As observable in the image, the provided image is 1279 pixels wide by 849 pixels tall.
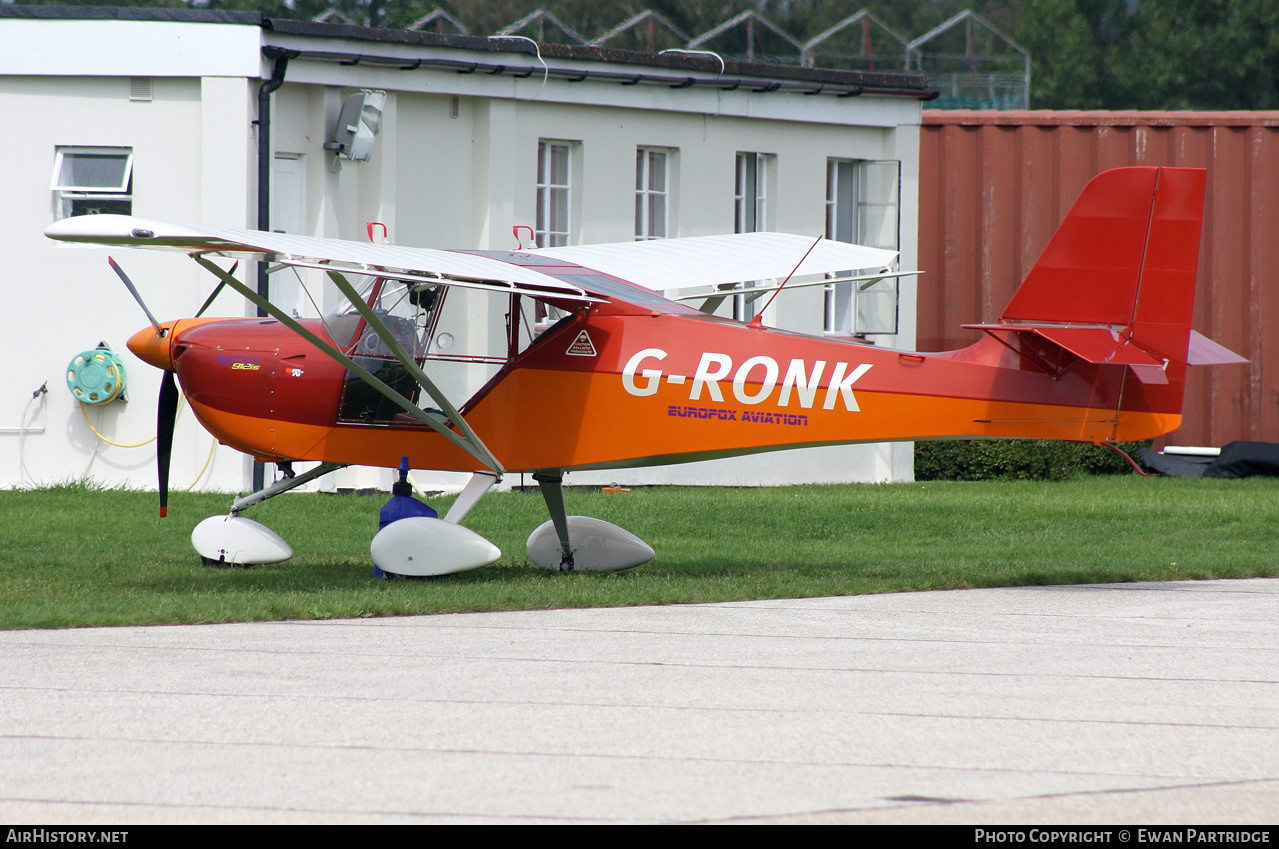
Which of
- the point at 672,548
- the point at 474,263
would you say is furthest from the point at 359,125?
the point at 474,263

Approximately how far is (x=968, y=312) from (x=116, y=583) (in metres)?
14.3

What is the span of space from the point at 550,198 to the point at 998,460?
6819mm

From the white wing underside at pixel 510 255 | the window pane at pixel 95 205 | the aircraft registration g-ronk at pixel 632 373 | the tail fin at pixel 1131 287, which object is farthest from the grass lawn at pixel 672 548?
the window pane at pixel 95 205

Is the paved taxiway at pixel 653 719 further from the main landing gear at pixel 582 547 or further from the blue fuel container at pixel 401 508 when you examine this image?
the main landing gear at pixel 582 547

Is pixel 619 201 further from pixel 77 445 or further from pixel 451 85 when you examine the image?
pixel 77 445

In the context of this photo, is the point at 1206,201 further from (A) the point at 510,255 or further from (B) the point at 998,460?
(A) the point at 510,255

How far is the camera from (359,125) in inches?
605

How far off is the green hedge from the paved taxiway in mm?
10512

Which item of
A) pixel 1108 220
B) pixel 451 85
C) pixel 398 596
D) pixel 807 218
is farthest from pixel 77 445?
pixel 1108 220

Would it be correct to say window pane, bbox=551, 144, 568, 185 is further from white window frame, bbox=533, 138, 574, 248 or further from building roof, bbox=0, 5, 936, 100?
building roof, bbox=0, 5, 936, 100

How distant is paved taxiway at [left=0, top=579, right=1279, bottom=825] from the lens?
4.45m

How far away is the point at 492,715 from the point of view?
5691 mm

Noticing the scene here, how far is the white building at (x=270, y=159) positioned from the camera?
49.5ft

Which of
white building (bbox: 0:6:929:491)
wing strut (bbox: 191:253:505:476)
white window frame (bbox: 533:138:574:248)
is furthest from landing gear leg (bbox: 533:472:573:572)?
white window frame (bbox: 533:138:574:248)
